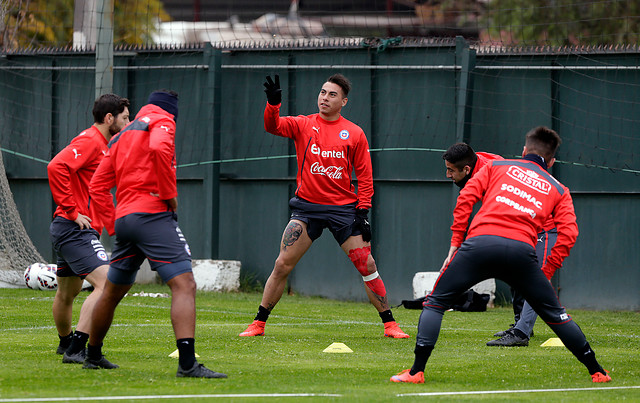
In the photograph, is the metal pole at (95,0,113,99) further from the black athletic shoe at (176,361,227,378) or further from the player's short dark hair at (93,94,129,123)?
the black athletic shoe at (176,361,227,378)

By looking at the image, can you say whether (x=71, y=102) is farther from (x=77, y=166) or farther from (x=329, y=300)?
(x=77, y=166)

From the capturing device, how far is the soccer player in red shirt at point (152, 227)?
7.02 m

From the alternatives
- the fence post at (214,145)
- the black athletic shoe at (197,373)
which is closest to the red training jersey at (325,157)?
the black athletic shoe at (197,373)

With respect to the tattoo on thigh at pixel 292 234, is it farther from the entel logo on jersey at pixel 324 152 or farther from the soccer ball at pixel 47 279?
the soccer ball at pixel 47 279

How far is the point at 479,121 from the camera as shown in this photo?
14.9 meters

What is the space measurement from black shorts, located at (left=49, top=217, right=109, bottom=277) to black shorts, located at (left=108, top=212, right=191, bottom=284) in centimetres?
84

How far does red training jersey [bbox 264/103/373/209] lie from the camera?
403 inches

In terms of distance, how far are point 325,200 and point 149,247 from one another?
11.2 feet

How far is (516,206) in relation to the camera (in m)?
7.10

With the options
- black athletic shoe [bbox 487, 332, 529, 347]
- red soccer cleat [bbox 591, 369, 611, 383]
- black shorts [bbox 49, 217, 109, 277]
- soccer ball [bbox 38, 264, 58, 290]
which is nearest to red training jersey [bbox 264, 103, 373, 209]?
black athletic shoe [bbox 487, 332, 529, 347]

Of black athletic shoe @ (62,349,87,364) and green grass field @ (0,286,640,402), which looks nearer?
green grass field @ (0,286,640,402)

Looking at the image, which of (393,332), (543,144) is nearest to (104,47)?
(393,332)

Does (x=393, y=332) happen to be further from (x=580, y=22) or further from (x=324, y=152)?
(x=580, y=22)

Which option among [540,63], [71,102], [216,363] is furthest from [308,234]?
[71,102]
